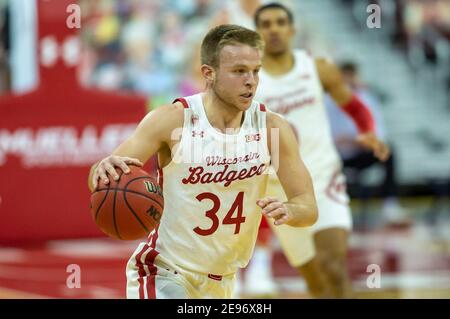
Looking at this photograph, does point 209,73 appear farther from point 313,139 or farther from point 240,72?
point 313,139

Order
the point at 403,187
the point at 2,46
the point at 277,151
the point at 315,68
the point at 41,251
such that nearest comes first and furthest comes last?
the point at 277,151 → the point at 315,68 → the point at 41,251 → the point at 2,46 → the point at 403,187

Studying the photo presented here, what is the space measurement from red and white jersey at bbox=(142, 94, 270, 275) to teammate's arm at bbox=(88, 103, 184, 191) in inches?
2.7

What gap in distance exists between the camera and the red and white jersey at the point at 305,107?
7.91 metres

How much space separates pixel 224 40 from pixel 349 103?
9.95 feet

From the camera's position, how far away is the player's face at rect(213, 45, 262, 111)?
17.5 feet

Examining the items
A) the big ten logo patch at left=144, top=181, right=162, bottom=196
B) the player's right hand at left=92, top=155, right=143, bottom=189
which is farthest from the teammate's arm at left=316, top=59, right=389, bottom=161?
the player's right hand at left=92, top=155, right=143, bottom=189

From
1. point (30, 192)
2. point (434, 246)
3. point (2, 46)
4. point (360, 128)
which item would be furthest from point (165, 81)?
point (360, 128)

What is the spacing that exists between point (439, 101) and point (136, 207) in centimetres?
1339

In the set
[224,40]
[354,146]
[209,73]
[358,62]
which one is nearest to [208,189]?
→ [209,73]

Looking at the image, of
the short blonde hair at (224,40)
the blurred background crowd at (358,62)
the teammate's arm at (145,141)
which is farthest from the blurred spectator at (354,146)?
the teammate's arm at (145,141)

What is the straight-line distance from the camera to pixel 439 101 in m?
17.7

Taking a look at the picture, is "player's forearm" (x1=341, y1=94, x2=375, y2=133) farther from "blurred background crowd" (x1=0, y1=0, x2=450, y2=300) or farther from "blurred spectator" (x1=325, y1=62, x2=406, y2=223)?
"blurred background crowd" (x1=0, y1=0, x2=450, y2=300)

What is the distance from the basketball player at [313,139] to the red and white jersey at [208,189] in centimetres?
210

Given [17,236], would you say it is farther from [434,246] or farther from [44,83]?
[434,246]
